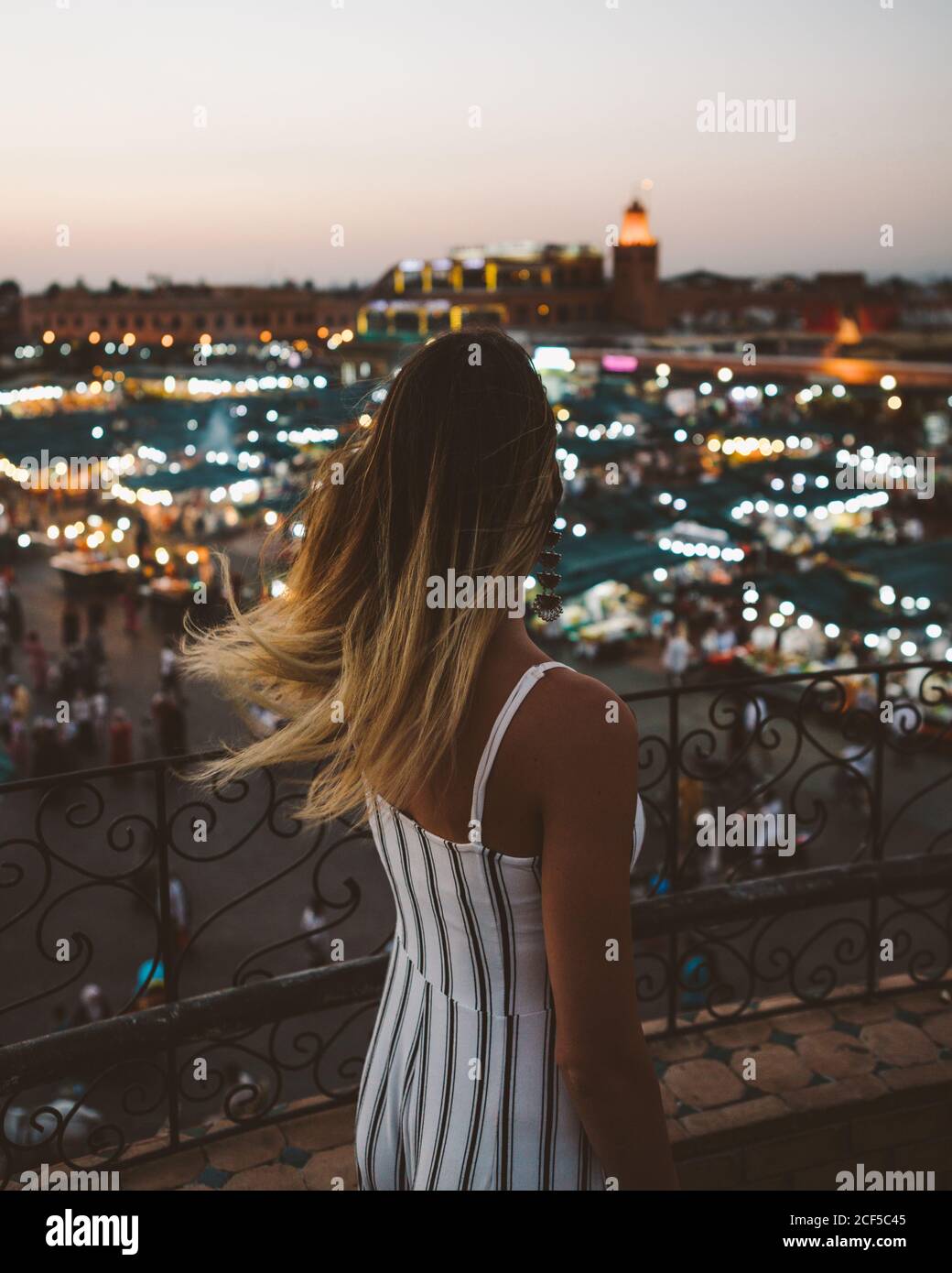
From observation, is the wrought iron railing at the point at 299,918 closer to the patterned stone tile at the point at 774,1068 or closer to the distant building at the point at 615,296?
the patterned stone tile at the point at 774,1068

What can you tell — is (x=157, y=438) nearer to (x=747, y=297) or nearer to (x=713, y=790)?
(x=713, y=790)

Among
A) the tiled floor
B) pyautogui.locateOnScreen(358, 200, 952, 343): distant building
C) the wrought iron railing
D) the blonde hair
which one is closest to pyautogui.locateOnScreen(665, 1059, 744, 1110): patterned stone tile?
the tiled floor

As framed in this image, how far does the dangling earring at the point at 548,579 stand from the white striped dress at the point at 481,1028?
273mm

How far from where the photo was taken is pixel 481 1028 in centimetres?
138

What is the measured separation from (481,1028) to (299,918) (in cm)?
708

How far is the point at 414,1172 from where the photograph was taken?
1.47m

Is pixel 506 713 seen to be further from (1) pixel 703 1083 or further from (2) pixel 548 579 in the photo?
(1) pixel 703 1083

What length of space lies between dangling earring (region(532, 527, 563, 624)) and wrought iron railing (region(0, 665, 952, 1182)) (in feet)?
2.65

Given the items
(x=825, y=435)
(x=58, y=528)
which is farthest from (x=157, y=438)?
(x=825, y=435)

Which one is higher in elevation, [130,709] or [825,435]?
[825,435]

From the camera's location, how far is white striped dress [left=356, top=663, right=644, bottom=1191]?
51.8 inches

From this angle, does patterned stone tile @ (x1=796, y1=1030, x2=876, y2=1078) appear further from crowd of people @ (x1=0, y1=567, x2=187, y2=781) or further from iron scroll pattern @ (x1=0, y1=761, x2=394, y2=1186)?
crowd of people @ (x1=0, y1=567, x2=187, y2=781)

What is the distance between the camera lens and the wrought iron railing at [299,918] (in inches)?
98.2
